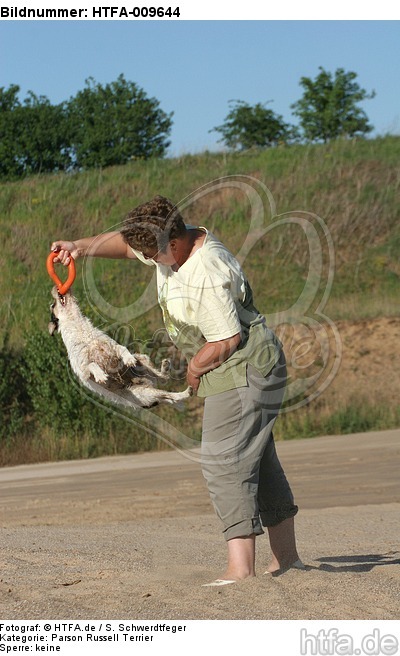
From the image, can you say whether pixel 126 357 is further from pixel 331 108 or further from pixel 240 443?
pixel 331 108

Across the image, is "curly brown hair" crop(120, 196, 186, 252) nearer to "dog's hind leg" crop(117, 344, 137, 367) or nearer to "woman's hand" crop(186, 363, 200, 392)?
"dog's hind leg" crop(117, 344, 137, 367)

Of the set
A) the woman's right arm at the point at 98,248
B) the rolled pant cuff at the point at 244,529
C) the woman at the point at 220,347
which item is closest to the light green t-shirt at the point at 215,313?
the woman at the point at 220,347

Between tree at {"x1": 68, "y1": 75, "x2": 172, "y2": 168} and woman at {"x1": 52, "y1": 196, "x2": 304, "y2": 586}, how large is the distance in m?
38.2

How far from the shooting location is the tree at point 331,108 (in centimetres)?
4388

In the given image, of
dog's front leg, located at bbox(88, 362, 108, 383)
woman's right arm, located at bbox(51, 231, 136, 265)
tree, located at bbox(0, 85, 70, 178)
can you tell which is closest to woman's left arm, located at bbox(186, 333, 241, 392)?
dog's front leg, located at bbox(88, 362, 108, 383)

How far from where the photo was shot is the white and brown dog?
564 cm

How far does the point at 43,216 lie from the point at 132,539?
26.3 meters

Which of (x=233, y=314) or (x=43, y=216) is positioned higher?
(x=43, y=216)

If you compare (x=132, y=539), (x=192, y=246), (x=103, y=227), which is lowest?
(x=132, y=539)

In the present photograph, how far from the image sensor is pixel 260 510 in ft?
20.4

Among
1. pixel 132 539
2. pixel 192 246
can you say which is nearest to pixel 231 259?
pixel 192 246

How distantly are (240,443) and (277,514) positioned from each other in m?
0.66

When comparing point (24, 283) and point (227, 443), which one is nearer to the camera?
point (227, 443)

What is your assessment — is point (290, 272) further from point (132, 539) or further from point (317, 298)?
point (132, 539)
